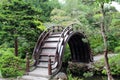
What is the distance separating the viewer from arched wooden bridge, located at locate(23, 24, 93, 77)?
13295mm

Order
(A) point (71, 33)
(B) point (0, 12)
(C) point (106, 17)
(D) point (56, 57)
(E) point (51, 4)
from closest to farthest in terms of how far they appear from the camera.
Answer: (C) point (106, 17) < (D) point (56, 57) < (B) point (0, 12) < (A) point (71, 33) < (E) point (51, 4)

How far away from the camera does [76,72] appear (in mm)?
17484

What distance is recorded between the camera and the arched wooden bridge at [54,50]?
13295mm

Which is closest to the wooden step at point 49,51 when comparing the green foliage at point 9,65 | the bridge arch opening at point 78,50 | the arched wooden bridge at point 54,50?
the arched wooden bridge at point 54,50

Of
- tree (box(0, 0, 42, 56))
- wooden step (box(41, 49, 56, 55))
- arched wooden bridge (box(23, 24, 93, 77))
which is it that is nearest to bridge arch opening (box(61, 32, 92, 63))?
arched wooden bridge (box(23, 24, 93, 77))

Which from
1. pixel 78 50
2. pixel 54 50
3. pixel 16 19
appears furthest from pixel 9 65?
pixel 78 50

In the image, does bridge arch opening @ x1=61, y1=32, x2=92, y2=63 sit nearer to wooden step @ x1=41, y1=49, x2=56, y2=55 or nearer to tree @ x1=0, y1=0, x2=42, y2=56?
wooden step @ x1=41, y1=49, x2=56, y2=55

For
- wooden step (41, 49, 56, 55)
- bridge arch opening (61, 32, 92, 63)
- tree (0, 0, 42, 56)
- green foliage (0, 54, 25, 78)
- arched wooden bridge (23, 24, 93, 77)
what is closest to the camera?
green foliage (0, 54, 25, 78)

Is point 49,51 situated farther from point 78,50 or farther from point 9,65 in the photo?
point 78,50

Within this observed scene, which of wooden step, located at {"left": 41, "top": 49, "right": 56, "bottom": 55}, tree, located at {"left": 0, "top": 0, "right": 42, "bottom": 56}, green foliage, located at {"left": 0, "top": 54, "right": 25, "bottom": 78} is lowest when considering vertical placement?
green foliage, located at {"left": 0, "top": 54, "right": 25, "bottom": 78}

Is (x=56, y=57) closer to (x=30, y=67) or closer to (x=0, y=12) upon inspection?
(x=30, y=67)

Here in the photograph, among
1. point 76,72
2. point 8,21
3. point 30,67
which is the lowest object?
point 76,72

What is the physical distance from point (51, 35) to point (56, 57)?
2.91m

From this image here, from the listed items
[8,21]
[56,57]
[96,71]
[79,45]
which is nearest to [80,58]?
[79,45]
